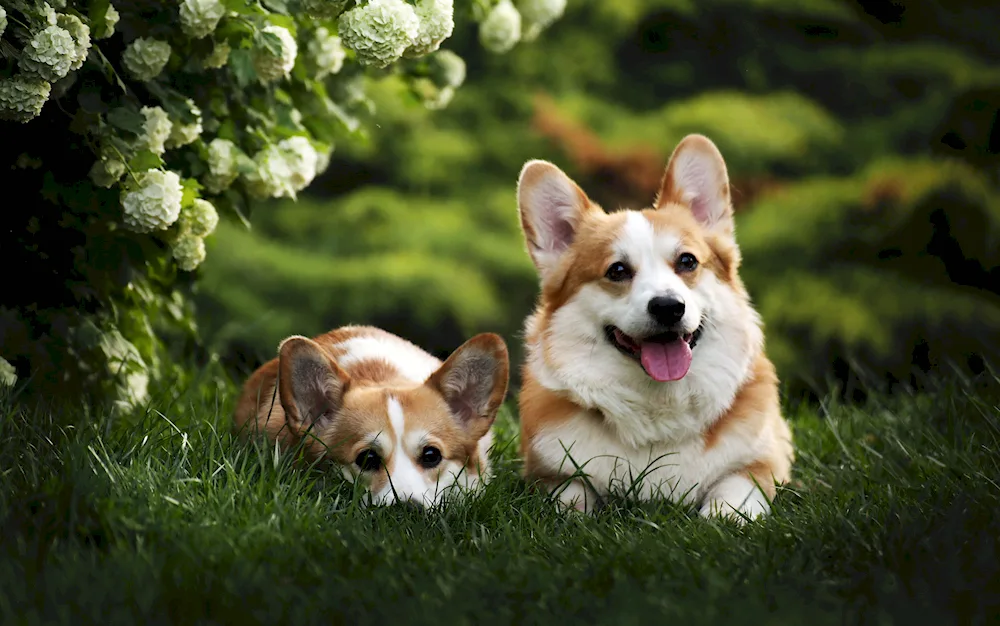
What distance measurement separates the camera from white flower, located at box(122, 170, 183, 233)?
3.26 meters

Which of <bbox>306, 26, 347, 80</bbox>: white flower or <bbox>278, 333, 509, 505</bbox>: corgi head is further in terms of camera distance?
<bbox>306, 26, 347, 80</bbox>: white flower

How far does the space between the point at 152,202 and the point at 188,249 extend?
12.9 inches

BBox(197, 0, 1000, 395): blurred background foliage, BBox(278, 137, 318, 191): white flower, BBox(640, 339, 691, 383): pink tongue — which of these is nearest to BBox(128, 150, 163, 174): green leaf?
BBox(278, 137, 318, 191): white flower

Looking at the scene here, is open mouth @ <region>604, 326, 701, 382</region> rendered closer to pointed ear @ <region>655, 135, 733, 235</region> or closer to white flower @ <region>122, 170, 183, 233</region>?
pointed ear @ <region>655, 135, 733, 235</region>

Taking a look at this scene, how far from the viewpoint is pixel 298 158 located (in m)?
3.69

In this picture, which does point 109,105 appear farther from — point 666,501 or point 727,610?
point 727,610

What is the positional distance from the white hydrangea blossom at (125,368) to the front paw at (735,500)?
5.85ft

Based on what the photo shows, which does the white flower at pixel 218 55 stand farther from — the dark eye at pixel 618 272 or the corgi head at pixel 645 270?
the dark eye at pixel 618 272

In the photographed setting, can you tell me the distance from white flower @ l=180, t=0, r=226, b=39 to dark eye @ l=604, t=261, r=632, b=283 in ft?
4.17

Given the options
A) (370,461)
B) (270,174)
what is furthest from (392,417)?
(270,174)

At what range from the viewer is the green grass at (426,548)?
7.55 feet

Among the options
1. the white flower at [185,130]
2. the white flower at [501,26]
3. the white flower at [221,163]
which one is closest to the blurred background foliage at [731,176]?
the white flower at [501,26]

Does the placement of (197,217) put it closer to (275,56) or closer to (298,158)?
(298,158)

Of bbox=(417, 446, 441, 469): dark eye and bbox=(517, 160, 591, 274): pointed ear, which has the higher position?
bbox=(517, 160, 591, 274): pointed ear
